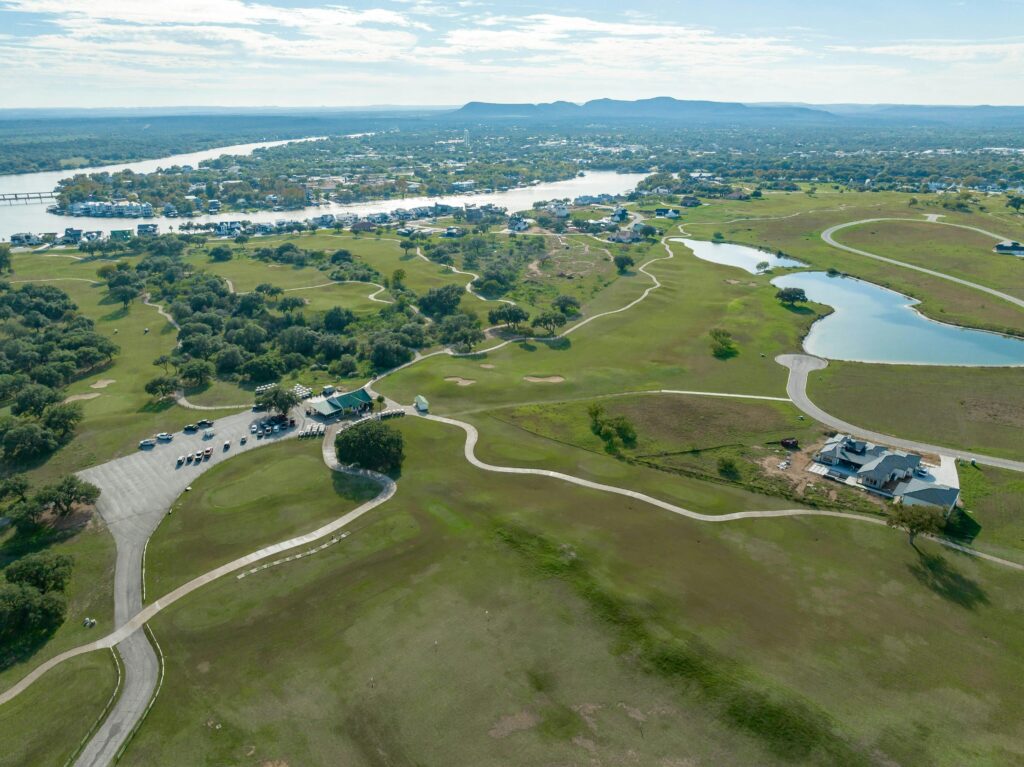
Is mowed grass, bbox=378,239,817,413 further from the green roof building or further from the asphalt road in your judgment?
the asphalt road

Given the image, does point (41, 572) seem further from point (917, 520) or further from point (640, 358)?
point (640, 358)

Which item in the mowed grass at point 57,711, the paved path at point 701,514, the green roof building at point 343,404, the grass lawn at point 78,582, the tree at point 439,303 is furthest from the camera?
the tree at point 439,303

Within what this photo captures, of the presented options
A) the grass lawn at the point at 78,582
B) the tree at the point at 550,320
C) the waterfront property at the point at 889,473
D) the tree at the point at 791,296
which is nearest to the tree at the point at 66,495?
the grass lawn at the point at 78,582

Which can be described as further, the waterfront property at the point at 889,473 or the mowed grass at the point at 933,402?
the mowed grass at the point at 933,402

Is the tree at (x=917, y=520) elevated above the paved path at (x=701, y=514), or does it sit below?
above

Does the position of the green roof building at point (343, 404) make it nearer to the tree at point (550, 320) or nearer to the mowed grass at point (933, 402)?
the tree at point (550, 320)

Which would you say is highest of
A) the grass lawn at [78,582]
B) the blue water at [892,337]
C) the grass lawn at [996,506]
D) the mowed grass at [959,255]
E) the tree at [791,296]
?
the mowed grass at [959,255]

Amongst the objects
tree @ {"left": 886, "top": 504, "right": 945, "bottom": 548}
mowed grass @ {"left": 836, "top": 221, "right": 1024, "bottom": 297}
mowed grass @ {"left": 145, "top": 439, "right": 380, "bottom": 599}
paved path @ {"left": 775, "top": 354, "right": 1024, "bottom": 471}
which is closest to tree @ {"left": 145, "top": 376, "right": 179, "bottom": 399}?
mowed grass @ {"left": 145, "top": 439, "right": 380, "bottom": 599}

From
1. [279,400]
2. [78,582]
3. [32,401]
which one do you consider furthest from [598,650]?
[32,401]
